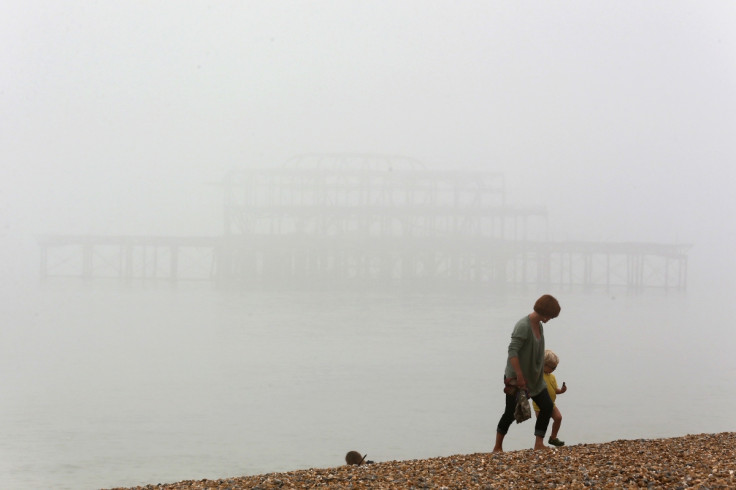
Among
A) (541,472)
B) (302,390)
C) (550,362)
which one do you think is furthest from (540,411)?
(302,390)

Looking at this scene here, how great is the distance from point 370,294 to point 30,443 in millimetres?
69243

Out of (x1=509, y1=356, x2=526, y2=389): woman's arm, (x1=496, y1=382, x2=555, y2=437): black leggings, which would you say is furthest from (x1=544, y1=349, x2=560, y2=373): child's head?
(x1=509, y1=356, x2=526, y2=389): woman's arm

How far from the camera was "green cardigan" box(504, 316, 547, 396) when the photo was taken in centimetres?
538

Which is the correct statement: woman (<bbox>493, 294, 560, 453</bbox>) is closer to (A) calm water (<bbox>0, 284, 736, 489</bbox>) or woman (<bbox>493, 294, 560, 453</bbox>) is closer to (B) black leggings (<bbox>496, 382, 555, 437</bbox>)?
(B) black leggings (<bbox>496, 382, 555, 437</bbox>)

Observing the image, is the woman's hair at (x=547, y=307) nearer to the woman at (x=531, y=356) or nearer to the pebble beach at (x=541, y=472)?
the woman at (x=531, y=356)

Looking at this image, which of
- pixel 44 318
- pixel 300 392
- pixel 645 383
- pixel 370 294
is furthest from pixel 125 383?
pixel 370 294

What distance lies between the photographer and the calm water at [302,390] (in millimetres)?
11750

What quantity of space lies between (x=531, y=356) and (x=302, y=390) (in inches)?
625

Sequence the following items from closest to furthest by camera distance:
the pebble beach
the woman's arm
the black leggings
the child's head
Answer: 1. the pebble beach
2. the woman's arm
3. the black leggings
4. the child's head

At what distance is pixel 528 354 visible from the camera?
17.8 ft

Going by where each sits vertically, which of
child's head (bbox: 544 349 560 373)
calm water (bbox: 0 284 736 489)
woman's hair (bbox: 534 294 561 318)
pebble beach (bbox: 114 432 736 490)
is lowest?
calm water (bbox: 0 284 736 489)

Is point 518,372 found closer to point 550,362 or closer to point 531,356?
point 531,356

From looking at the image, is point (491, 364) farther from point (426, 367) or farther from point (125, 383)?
point (125, 383)

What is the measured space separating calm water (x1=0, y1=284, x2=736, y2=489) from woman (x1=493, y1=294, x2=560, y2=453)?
17.1ft
